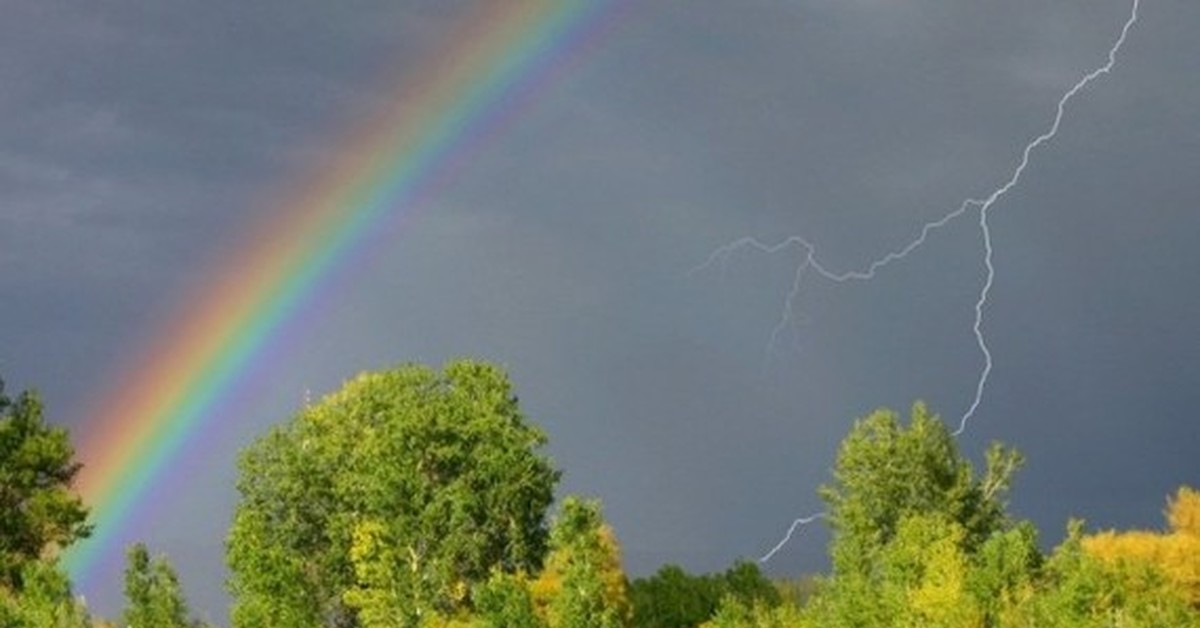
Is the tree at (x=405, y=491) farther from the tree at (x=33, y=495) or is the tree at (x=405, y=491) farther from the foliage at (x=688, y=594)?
the foliage at (x=688, y=594)

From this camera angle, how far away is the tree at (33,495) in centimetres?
7481

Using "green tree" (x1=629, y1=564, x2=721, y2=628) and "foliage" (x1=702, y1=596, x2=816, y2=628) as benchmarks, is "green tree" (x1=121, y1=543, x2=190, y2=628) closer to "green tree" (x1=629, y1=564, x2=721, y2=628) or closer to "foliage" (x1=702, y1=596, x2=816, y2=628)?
"foliage" (x1=702, y1=596, x2=816, y2=628)

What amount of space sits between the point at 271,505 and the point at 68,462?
14252 millimetres

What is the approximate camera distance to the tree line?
6650cm

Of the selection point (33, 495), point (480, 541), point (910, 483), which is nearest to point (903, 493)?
point (910, 483)

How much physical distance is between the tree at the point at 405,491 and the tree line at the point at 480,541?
3.9 inches

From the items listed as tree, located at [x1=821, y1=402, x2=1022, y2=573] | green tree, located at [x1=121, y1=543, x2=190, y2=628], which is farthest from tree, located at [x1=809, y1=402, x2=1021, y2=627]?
green tree, located at [x1=121, y1=543, x2=190, y2=628]

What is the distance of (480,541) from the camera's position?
83312 mm

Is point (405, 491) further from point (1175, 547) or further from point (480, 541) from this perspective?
point (1175, 547)

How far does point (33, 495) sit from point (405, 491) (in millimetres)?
15617

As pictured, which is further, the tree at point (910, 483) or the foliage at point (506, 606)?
the tree at point (910, 483)

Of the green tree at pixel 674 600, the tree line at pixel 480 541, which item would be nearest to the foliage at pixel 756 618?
the tree line at pixel 480 541

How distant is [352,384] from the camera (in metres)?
92.2

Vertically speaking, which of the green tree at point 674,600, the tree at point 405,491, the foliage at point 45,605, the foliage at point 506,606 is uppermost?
the green tree at point 674,600
